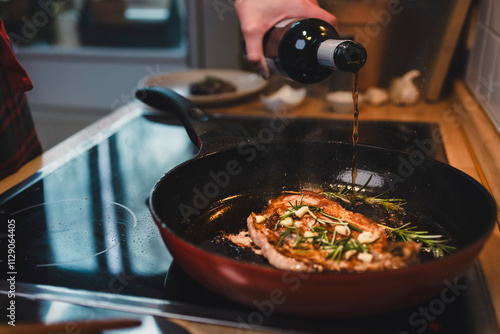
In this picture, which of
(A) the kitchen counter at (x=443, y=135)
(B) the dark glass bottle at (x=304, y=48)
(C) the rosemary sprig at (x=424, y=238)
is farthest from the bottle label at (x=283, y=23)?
(C) the rosemary sprig at (x=424, y=238)

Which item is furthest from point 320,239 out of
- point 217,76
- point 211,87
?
point 217,76

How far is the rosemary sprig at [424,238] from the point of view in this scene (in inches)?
29.1

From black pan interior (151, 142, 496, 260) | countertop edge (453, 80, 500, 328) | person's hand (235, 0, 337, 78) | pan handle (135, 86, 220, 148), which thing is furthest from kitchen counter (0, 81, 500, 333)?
person's hand (235, 0, 337, 78)

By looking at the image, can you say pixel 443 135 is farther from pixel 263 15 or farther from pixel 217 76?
pixel 217 76

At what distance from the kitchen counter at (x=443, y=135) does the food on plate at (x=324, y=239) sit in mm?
147

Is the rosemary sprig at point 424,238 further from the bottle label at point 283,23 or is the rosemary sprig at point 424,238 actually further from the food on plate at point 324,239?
the bottle label at point 283,23

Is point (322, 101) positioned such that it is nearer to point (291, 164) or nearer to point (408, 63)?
point (408, 63)

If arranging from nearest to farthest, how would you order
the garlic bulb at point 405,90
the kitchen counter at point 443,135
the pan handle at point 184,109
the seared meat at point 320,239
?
the seared meat at point 320,239 < the kitchen counter at point 443,135 < the pan handle at point 184,109 < the garlic bulb at point 405,90

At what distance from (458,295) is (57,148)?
105 centimetres

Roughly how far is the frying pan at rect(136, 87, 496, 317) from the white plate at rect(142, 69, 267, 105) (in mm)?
431

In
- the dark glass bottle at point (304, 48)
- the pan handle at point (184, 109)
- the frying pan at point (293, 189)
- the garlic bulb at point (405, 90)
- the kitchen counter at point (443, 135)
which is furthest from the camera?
the garlic bulb at point (405, 90)

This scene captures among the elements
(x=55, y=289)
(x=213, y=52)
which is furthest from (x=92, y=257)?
(x=213, y=52)

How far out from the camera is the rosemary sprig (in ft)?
2.43

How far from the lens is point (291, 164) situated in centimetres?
104
